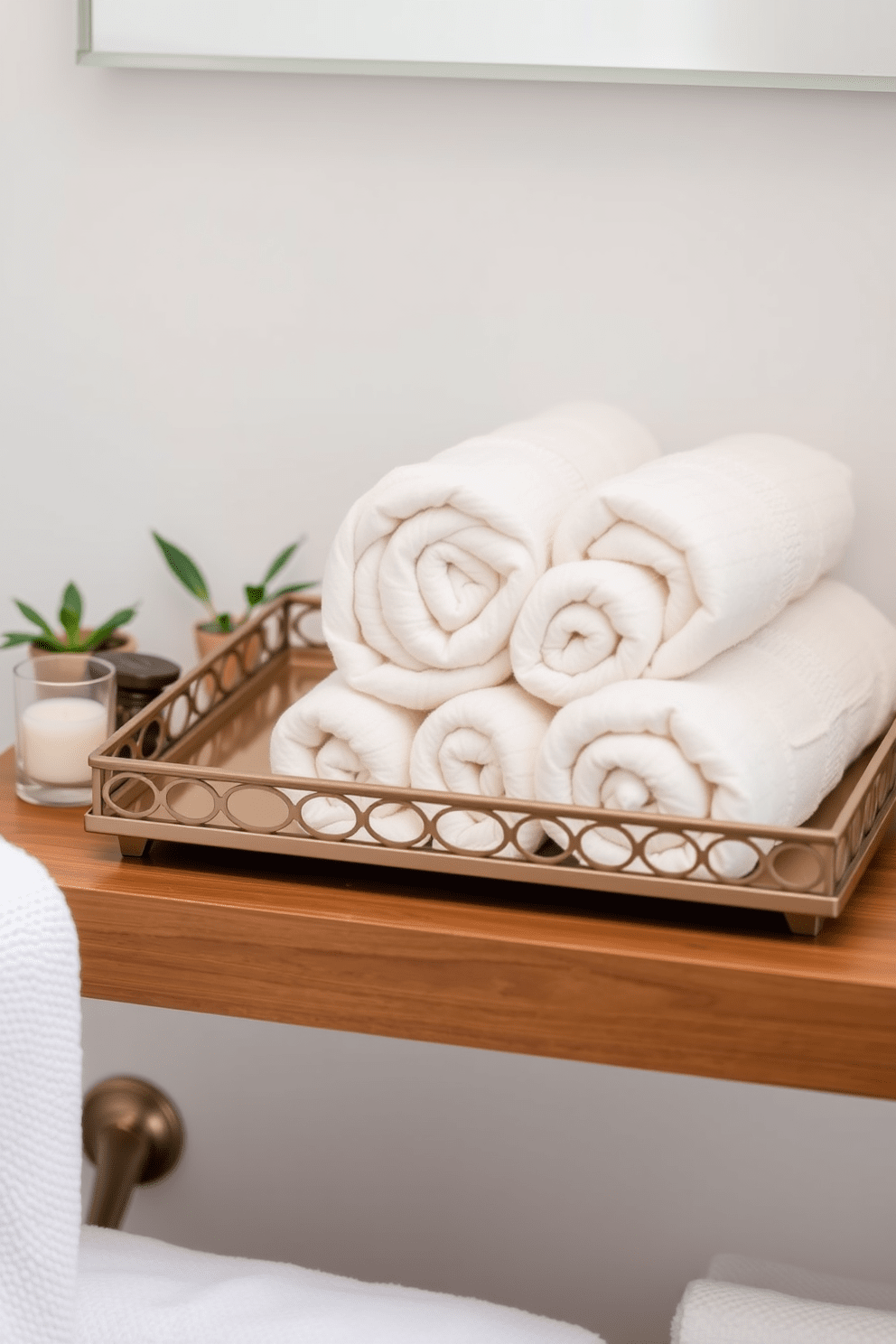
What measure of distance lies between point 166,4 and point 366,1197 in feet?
3.19

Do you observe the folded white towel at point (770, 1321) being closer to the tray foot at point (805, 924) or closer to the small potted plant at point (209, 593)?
the tray foot at point (805, 924)

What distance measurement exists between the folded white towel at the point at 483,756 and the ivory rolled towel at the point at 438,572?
0.8 inches

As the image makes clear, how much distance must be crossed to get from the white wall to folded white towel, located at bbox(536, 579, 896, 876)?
10.9 inches

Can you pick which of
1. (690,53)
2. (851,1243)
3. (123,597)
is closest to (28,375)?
(123,597)

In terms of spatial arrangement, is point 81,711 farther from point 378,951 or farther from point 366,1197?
point 366,1197

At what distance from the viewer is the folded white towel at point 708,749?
0.65 m

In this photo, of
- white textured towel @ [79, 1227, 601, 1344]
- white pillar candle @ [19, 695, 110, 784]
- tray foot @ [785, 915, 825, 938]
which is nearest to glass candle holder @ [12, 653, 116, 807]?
white pillar candle @ [19, 695, 110, 784]

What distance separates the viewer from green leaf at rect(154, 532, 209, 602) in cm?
104

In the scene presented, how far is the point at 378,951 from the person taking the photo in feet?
2.21

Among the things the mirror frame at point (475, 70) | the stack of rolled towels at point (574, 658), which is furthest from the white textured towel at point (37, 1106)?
the mirror frame at point (475, 70)

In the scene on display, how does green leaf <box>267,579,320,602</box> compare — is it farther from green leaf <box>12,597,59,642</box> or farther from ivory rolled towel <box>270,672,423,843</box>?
ivory rolled towel <box>270,672,423,843</box>

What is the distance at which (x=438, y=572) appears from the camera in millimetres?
714

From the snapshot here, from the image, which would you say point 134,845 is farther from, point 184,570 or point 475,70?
point 475,70

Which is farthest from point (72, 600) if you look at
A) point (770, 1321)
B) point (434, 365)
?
point (770, 1321)
